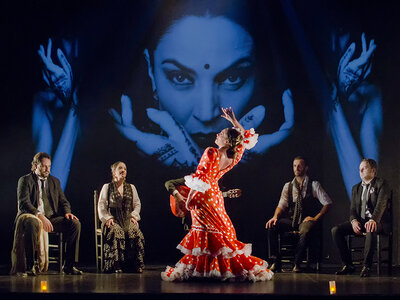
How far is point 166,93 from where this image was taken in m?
8.03

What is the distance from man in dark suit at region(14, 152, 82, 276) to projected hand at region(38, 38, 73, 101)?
4.11ft

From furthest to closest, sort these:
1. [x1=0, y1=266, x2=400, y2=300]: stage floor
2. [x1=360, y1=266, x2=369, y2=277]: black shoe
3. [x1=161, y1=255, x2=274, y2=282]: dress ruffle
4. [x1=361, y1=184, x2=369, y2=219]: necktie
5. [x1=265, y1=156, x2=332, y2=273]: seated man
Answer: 1. [x1=265, y1=156, x2=332, y2=273]: seated man
2. [x1=361, y1=184, x2=369, y2=219]: necktie
3. [x1=360, y1=266, x2=369, y2=277]: black shoe
4. [x1=161, y1=255, x2=274, y2=282]: dress ruffle
5. [x1=0, y1=266, x2=400, y2=300]: stage floor

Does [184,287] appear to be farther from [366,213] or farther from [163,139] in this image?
[163,139]

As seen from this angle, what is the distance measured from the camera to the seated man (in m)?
7.05

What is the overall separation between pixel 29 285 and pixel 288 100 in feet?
12.6

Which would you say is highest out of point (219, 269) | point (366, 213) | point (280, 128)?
point (280, 128)

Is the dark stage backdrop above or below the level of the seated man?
above

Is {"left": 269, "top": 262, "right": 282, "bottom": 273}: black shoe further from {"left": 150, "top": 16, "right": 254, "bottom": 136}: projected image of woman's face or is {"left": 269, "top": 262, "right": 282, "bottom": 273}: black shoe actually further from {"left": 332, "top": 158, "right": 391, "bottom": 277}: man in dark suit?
{"left": 150, "top": 16, "right": 254, "bottom": 136}: projected image of woman's face

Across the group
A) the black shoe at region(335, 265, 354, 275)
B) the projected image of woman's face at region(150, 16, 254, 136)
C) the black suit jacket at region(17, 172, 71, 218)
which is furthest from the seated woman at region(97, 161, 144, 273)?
the black shoe at region(335, 265, 354, 275)

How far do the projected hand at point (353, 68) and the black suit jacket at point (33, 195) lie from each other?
3.51 metres

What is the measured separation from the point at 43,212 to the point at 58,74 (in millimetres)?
1867

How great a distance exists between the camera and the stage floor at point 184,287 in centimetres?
507

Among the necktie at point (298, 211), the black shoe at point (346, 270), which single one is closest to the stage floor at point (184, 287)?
the black shoe at point (346, 270)

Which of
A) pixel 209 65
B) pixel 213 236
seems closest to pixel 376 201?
pixel 213 236
